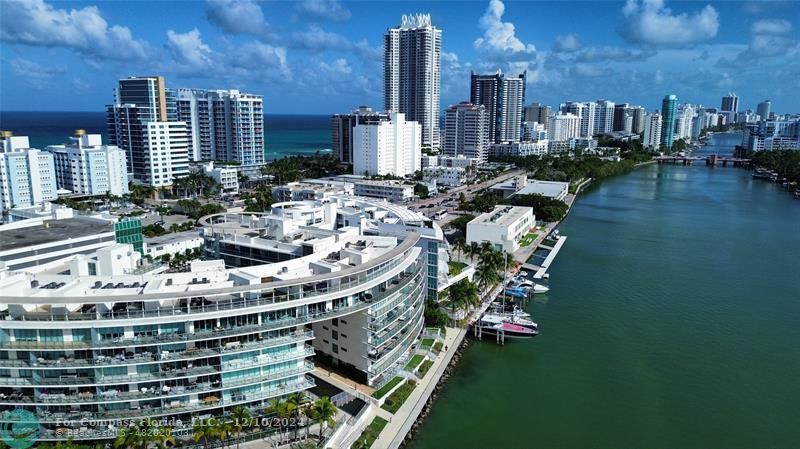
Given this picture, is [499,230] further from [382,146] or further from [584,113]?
[584,113]

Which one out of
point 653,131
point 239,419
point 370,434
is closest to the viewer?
point 239,419

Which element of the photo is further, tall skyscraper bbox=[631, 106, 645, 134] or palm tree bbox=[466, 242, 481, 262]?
tall skyscraper bbox=[631, 106, 645, 134]

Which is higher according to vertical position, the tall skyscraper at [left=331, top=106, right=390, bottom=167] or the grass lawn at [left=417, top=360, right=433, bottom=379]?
the tall skyscraper at [left=331, top=106, right=390, bottom=167]

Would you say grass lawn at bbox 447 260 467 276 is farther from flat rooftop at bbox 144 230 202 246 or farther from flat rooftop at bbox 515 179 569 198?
flat rooftop at bbox 515 179 569 198

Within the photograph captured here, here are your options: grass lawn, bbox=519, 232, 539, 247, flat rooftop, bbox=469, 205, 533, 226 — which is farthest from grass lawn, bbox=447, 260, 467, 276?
grass lawn, bbox=519, 232, 539, 247

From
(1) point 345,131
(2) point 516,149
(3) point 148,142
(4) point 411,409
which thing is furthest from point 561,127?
(4) point 411,409

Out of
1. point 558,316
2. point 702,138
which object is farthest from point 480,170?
point 702,138
